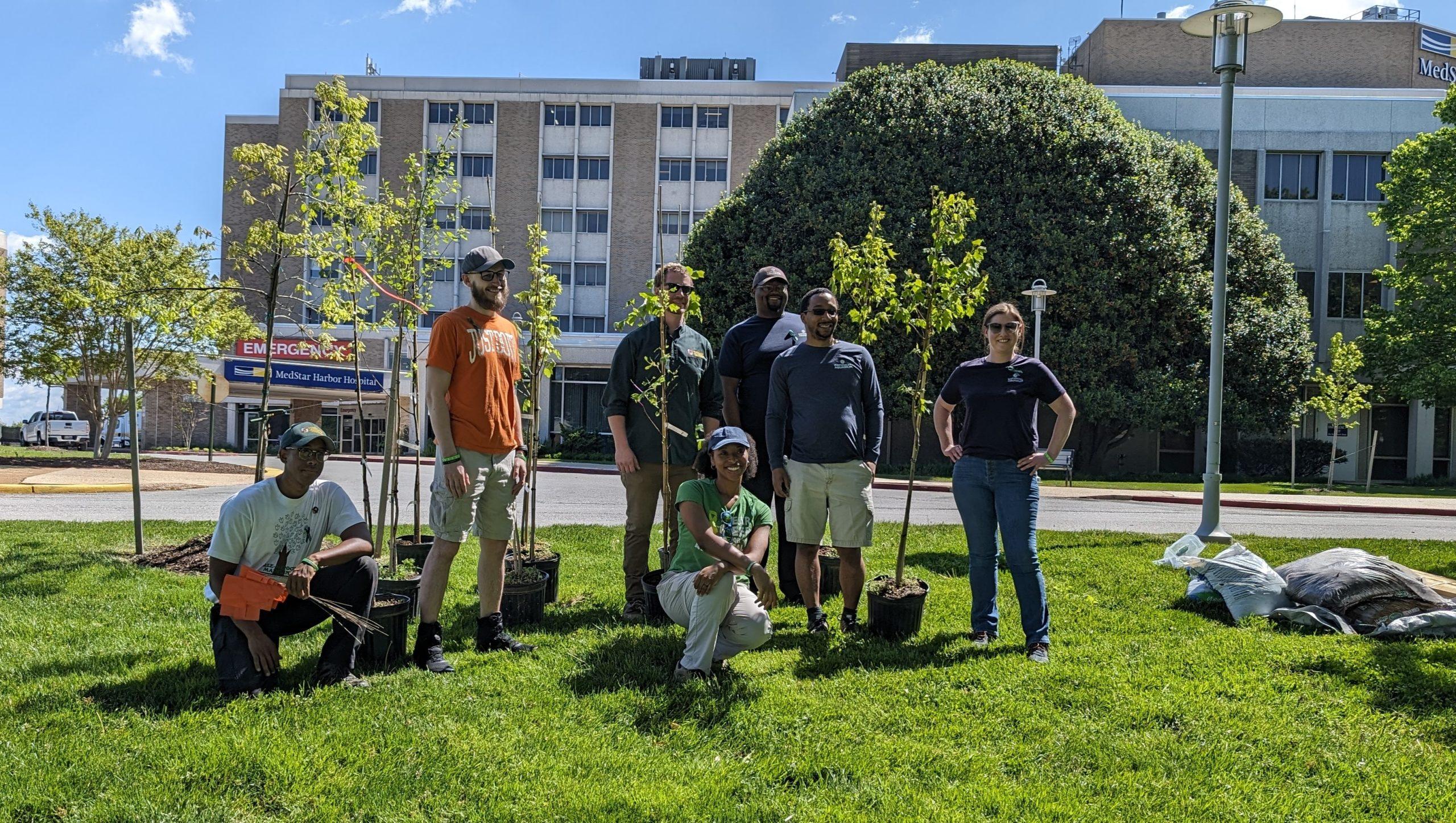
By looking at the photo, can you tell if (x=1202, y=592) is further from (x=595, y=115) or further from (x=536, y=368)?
(x=595, y=115)

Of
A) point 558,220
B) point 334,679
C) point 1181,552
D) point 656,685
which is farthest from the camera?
point 558,220

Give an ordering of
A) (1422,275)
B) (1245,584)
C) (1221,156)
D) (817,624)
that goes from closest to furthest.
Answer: (817,624) < (1245,584) < (1221,156) < (1422,275)

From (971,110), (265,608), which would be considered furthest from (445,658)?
(971,110)

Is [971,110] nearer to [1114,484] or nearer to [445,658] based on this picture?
[1114,484]

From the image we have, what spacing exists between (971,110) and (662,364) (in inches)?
812

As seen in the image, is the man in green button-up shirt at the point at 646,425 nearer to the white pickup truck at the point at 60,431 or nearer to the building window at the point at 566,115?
the building window at the point at 566,115

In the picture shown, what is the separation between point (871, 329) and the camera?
251 inches

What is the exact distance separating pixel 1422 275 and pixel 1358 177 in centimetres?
499

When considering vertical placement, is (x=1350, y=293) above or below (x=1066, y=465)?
above

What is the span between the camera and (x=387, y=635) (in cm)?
436

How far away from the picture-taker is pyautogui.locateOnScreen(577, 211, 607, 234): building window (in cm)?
3941

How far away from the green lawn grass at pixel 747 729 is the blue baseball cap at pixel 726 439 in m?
1.13

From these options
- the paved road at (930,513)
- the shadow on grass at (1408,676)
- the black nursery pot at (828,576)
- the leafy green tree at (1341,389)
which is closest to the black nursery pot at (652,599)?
the black nursery pot at (828,576)

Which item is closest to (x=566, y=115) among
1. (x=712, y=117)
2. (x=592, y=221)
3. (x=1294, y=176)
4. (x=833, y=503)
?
(x=592, y=221)
